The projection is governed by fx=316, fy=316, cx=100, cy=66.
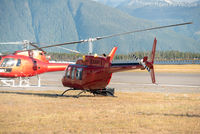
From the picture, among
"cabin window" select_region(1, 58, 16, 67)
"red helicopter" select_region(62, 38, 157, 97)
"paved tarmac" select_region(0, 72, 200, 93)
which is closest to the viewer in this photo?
"red helicopter" select_region(62, 38, 157, 97)

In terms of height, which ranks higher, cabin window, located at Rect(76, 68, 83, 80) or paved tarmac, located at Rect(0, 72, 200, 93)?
cabin window, located at Rect(76, 68, 83, 80)

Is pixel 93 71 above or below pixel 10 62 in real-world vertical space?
below

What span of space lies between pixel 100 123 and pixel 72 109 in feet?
12.4

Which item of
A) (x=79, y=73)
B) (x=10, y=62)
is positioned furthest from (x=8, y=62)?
(x=79, y=73)

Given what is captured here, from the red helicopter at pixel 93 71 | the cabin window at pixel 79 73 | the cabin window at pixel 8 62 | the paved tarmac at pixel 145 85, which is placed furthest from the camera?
the paved tarmac at pixel 145 85

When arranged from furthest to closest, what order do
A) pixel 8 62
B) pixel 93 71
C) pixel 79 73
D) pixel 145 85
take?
pixel 145 85 < pixel 8 62 < pixel 79 73 < pixel 93 71

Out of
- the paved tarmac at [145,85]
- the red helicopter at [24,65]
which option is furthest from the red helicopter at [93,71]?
the red helicopter at [24,65]

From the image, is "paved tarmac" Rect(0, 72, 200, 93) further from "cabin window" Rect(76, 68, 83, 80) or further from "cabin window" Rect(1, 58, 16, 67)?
"cabin window" Rect(76, 68, 83, 80)

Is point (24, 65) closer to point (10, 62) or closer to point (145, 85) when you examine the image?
point (10, 62)

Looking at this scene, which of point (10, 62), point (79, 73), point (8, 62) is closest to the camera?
point (79, 73)

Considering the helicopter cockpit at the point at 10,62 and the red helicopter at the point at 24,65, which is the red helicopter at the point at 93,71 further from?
the helicopter cockpit at the point at 10,62

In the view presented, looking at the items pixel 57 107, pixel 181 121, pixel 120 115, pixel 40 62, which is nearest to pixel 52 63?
pixel 40 62

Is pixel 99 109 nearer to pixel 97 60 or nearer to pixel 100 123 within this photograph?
pixel 100 123

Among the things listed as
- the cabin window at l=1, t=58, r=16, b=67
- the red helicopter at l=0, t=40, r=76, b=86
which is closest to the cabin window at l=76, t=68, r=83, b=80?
the red helicopter at l=0, t=40, r=76, b=86
